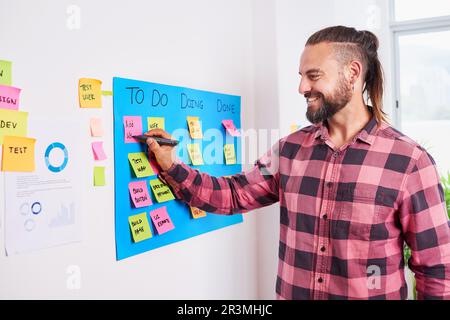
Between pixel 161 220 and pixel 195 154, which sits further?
pixel 195 154

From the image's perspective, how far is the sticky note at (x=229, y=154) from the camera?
172 cm

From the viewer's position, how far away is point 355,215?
3.93ft

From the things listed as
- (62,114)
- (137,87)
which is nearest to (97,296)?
(62,114)

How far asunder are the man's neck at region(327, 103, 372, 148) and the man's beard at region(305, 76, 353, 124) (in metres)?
0.03

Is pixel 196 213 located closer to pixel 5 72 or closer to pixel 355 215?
pixel 355 215

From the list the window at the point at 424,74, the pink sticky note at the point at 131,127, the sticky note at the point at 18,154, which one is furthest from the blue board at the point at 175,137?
the window at the point at 424,74

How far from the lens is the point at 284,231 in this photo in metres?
1.36

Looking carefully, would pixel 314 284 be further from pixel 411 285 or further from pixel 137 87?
pixel 411 285

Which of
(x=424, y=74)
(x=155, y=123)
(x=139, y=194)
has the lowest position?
(x=139, y=194)

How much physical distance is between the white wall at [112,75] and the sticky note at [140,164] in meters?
0.08

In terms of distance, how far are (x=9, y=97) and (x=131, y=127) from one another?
380mm

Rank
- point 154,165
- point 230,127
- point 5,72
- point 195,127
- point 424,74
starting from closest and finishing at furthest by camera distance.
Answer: point 5,72 < point 154,165 < point 195,127 < point 230,127 < point 424,74

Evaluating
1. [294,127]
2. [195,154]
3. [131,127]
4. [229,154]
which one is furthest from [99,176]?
[294,127]

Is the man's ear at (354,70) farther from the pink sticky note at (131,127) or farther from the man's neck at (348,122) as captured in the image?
the pink sticky note at (131,127)
